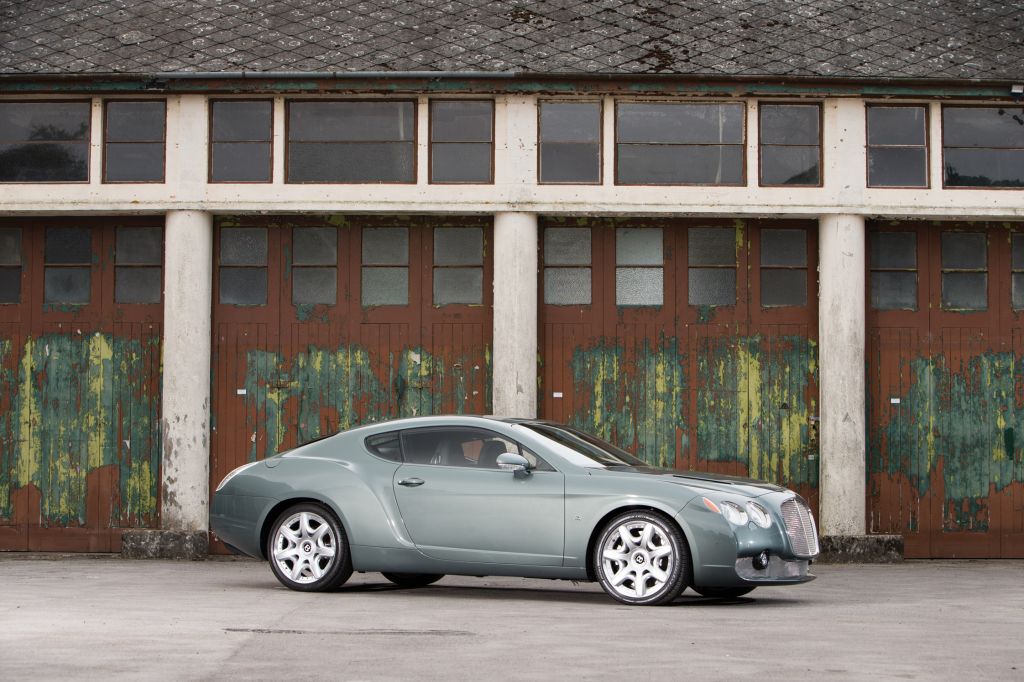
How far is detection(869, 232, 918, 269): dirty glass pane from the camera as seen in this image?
17.6 m

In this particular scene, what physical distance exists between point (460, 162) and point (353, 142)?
117 cm

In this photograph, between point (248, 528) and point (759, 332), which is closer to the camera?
point (248, 528)

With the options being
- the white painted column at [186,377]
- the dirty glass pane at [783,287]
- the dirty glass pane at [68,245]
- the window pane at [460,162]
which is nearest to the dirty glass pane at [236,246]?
the white painted column at [186,377]

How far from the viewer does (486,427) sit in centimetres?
1244

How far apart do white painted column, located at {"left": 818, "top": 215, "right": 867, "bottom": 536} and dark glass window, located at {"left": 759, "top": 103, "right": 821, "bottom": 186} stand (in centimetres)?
57

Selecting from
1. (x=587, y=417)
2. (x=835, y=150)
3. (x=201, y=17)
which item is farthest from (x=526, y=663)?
(x=201, y=17)

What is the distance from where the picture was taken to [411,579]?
44.2 ft

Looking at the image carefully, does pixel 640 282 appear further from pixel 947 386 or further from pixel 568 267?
pixel 947 386

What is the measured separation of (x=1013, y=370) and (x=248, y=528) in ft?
29.2

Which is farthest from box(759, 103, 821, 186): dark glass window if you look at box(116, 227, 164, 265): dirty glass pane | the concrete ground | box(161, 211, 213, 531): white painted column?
box(116, 227, 164, 265): dirty glass pane

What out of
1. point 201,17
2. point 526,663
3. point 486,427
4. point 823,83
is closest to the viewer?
point 526,663

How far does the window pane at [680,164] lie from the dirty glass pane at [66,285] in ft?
19.5

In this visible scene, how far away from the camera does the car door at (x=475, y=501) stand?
11828mm

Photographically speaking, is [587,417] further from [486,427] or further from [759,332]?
[486,427]
